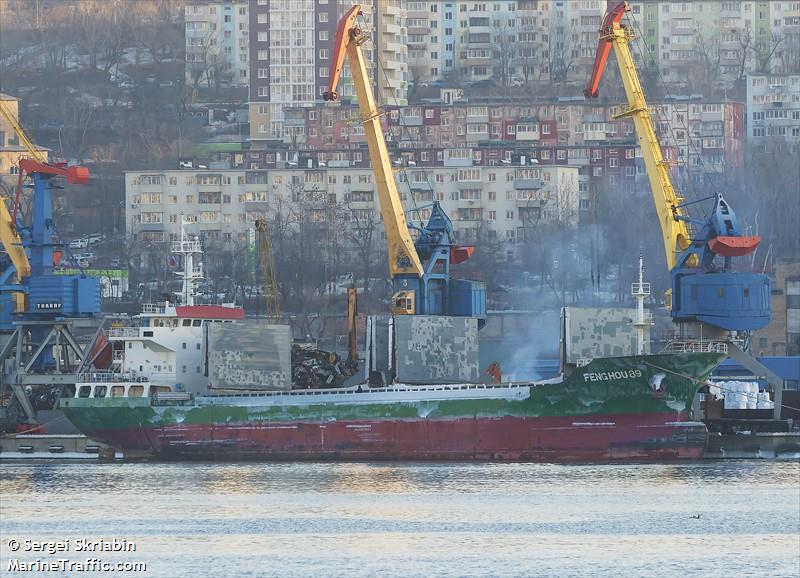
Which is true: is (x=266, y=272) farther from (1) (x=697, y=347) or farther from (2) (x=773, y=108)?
(2) (x=773, y=108)

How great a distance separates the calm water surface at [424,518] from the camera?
64.9m

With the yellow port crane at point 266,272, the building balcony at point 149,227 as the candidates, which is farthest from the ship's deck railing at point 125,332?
the building balcony at point 149,227

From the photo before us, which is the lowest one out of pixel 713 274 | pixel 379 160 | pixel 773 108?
pixel 713 274

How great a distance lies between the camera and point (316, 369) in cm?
9569

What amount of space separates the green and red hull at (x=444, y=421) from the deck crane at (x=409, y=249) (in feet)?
21.0

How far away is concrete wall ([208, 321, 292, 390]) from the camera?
93000 mm

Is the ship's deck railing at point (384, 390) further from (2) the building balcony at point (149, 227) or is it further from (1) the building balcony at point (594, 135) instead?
(1) the building balcony at point (594, 135)

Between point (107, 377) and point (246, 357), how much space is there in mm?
6696

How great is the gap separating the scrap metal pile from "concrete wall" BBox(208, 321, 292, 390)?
1960mm

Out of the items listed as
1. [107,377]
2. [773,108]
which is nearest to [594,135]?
[773,108]

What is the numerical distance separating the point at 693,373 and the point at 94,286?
2845cm

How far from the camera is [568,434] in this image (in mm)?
89125

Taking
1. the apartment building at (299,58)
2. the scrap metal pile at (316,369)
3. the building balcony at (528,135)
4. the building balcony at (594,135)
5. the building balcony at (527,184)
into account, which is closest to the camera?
the scrap metal pile at (316,369)

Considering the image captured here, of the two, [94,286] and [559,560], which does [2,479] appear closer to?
[94,286]
